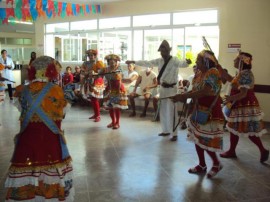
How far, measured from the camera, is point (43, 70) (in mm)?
2488

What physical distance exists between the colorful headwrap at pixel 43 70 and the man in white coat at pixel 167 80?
2.97 meters

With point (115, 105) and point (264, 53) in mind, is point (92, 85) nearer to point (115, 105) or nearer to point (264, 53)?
point (115, 105)

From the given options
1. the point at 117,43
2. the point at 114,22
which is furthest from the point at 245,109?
the point at 114,22

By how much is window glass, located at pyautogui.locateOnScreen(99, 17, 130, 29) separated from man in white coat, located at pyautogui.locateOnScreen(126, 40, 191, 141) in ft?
13.6

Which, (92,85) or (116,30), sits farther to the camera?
(116,30)

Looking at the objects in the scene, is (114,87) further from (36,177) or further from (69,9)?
(69,9)

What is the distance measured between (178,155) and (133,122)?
8.21ft

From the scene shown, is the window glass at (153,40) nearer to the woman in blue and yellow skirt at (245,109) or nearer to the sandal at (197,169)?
the woman in blue and yellow skirt at (245,109)

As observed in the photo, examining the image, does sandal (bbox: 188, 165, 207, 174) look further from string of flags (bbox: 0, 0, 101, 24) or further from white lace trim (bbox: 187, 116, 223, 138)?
string of flags (bbox: 0, 0, 101, 24)

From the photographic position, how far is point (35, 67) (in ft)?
8.21

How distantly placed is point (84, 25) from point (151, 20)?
3.04 m

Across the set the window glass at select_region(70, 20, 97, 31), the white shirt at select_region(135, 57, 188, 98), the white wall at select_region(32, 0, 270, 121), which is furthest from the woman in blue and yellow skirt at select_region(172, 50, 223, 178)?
the window glass at select_region(70, 20, 97, 31)

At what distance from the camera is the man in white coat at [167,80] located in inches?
207

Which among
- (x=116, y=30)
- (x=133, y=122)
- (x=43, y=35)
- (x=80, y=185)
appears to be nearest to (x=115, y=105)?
(x=133, y=122)
